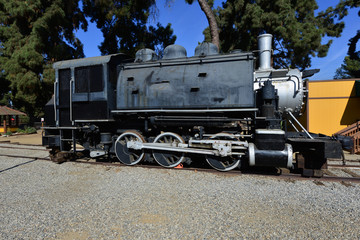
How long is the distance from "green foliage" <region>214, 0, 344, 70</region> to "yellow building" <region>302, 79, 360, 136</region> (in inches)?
194

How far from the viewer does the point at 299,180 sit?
490 centimetres

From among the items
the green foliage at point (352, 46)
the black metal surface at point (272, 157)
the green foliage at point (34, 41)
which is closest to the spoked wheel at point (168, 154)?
the black metal surface at point (272, 157)

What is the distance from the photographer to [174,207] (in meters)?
3.57

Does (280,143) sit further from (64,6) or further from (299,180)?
(64,6)

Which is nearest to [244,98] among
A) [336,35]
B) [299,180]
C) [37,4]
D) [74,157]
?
[299,180]

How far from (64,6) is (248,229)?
79.7 feet

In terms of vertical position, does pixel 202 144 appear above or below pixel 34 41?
below

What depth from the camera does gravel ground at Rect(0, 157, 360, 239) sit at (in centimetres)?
284

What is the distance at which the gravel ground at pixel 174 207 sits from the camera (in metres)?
2.84

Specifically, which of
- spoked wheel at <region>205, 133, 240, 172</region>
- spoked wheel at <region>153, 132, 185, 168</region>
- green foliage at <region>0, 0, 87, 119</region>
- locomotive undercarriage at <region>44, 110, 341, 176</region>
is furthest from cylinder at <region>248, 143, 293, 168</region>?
green foliage at <region>0, 0, 87, 119</region>

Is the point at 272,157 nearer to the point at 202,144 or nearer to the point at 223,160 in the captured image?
the point at 223,160

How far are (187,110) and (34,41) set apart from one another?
18.9 metres

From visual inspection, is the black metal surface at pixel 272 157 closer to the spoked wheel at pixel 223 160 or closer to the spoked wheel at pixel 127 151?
the spoked wheel at pixel 223 160

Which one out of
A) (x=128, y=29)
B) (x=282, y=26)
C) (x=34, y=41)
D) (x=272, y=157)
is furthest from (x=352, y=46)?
(x=34, y=41)
